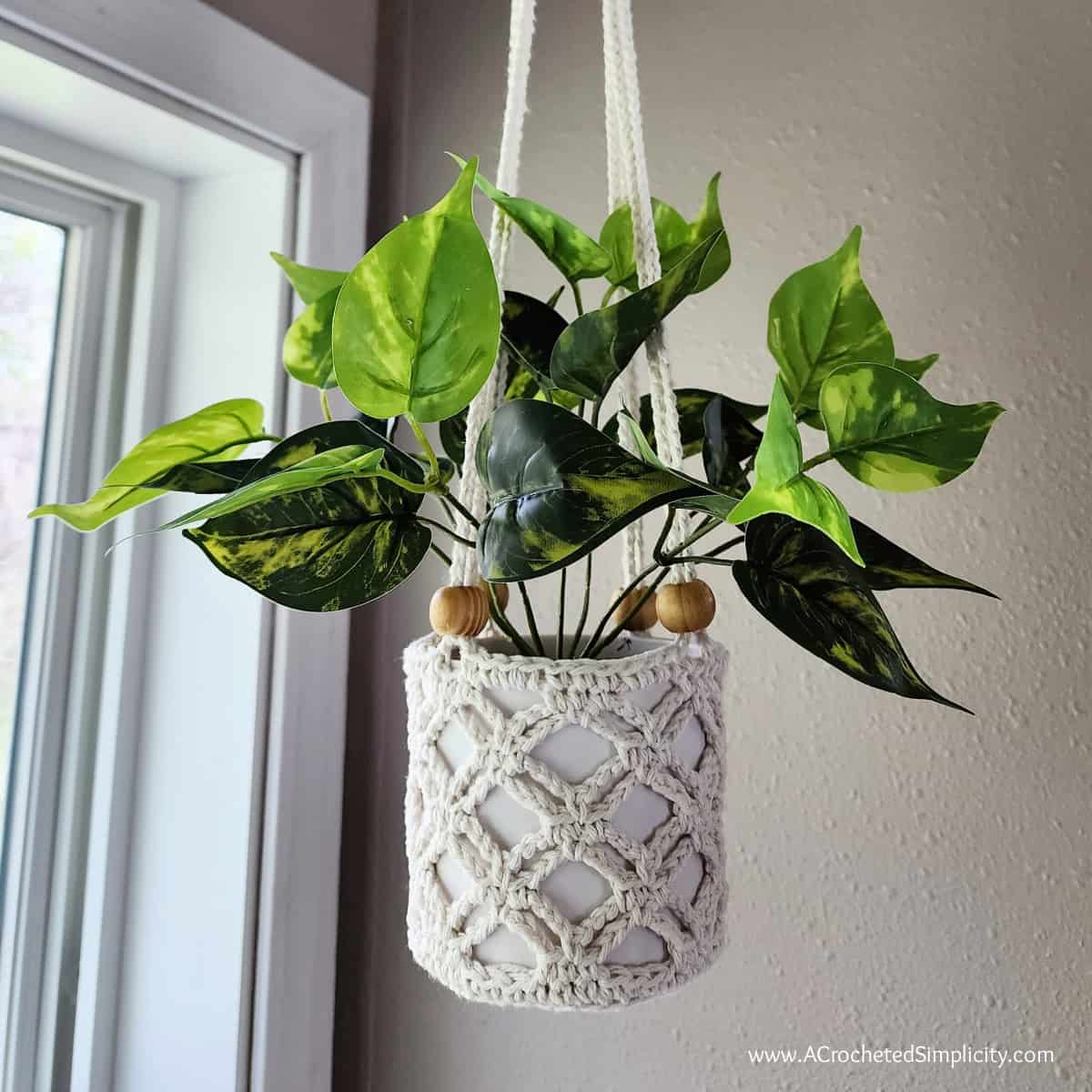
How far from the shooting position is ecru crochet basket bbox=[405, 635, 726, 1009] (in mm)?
487

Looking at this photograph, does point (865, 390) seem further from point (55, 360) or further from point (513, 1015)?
point (55, 360)

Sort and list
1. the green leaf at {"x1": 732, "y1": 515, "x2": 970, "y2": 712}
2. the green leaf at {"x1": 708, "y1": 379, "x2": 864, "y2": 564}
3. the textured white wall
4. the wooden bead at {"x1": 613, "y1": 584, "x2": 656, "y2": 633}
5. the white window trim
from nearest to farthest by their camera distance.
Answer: the green leaf at {"x1": 708, "y1": 379, "x2": 864, "y2": 564} < the green leaf at {"x1": 732, "y1": 515, "x2": 970, "y2": 712} < the wooden bead at {"x1": 613, "y1": 584, "x2": 656, "y2": 633} < the textured white wall < the white window trim

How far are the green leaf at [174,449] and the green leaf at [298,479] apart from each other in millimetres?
125

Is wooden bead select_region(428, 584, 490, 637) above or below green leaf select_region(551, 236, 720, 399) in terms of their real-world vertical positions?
below

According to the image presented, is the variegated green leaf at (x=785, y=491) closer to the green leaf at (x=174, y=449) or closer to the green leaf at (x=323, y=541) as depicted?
the green leaf at (x=323, y=541)

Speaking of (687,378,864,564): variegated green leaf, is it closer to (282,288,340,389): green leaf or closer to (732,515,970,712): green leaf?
(732,515,970,712): green leaf

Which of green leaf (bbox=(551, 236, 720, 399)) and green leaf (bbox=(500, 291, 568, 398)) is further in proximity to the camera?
green leaf (bbox=(500, 291, 568, 398))

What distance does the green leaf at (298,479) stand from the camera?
1.30ft

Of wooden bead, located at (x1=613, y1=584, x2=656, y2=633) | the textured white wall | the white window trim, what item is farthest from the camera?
the white window trim

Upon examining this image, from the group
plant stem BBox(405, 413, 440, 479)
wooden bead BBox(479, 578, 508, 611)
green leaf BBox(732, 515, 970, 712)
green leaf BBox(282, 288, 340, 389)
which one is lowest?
green leaf BBox(732, 515, 970, 712)

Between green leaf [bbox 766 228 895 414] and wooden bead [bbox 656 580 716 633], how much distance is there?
138 millimetres

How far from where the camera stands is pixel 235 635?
935mm

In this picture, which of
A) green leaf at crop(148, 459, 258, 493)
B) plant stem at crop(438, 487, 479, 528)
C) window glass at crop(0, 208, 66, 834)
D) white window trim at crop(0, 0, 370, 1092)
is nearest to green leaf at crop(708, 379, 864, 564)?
plant stem at crop(438, 487, 479, 528)

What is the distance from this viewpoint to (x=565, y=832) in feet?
→ 1.60
